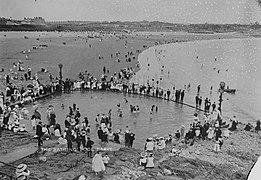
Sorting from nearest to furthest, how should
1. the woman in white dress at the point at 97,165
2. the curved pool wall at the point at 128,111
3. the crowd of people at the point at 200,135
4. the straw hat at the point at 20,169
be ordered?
the straw hat at the point at 20,169 → the woman in white dress at the point at 97,165 → the crowd of people at the point at 200,135 → the curved pool wall at the point at 128,111

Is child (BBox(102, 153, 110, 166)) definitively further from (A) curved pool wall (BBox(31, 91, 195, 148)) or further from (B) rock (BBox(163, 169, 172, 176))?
(A) curved pool wall (BBox(31, 91, 195, 148))

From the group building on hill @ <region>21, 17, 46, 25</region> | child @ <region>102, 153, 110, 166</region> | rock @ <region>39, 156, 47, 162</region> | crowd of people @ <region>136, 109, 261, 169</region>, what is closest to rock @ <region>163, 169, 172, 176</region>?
crowd of people @ <region>136, 109, 261, 169</region>

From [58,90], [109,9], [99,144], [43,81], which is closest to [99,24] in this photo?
[109,9]

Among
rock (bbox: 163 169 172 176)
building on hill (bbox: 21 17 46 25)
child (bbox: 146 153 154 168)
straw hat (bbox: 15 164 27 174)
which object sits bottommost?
rock (bbox: 163 169 172 176)

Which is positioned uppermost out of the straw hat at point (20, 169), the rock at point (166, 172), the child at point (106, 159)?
the straw hat at point (20, 169)

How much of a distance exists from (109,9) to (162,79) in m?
8.10

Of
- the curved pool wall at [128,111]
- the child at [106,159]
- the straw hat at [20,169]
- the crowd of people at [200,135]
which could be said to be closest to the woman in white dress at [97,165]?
the child at [106,159]

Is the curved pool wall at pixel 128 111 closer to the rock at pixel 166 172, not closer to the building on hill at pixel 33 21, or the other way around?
the rock at pixel 166 172

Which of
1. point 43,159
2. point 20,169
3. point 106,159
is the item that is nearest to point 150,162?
point 106,159

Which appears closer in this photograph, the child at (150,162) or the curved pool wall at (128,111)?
the child at (150,162)

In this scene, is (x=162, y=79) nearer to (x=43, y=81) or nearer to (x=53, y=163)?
(x=43, y=81)

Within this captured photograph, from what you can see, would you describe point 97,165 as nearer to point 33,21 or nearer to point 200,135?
point 33,21

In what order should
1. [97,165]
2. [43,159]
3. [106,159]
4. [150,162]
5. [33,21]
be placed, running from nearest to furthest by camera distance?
[97,165]
[43,159]
[106,159]
[150,162]
[33,21]

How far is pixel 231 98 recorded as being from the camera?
829 centimetres
